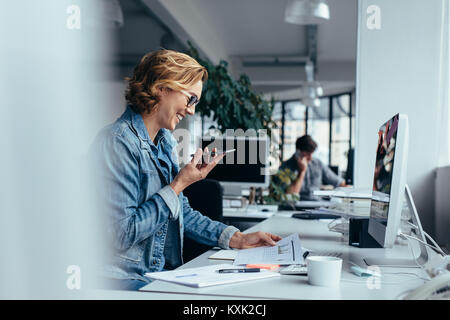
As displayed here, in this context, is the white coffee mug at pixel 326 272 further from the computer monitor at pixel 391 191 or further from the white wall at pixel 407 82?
the white wall at pixel 407 82

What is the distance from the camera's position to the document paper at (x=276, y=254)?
1.35 meters

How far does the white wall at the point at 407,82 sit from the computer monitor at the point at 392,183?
1.03 metres

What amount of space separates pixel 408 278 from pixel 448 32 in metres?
1.58

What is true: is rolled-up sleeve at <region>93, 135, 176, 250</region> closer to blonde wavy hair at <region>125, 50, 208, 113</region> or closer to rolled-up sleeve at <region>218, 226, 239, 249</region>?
blonde wavy hair at <region>125, 50, 208, 113</region>

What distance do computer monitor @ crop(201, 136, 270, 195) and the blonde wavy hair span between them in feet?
6.01

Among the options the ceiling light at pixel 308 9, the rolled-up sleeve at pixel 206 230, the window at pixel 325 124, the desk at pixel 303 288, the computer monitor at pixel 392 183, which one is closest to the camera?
the desk at pixel 303 288

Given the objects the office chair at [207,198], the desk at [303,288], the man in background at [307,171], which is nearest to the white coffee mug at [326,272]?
the desk at [303,288]

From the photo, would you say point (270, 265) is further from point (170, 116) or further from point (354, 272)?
point (170, 116)

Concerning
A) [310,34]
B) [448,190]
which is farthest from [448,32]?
[310,34]

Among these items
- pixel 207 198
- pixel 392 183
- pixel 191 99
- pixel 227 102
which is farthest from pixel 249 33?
pixel 392 183

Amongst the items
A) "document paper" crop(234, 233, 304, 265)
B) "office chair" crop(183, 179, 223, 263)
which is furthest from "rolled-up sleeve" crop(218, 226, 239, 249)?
"office chair" crop(183, 179, 223, 263)

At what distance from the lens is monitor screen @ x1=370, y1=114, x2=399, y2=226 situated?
1.25 metres

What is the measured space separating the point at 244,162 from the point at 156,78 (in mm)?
1968

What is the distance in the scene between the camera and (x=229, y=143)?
3467 mm
